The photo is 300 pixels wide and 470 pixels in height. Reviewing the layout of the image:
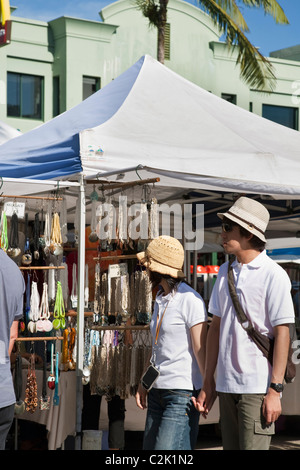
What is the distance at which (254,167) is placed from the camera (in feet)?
19.6

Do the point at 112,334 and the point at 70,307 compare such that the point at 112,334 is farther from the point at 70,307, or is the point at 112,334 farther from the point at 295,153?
the point at 295,153

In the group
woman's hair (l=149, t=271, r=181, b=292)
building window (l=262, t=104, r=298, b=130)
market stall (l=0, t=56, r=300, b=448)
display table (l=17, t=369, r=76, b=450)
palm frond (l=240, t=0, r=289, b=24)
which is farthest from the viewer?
building window (l=262, t=104, r=298, b=130)

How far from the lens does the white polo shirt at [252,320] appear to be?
11.7 ft

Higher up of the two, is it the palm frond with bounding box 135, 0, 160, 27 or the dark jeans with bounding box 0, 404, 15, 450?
the palm frond with bounding box 135, 0, 160, 27

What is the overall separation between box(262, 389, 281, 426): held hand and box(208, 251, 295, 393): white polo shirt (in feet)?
0.19

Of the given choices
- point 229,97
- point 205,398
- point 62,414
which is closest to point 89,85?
point 229,97

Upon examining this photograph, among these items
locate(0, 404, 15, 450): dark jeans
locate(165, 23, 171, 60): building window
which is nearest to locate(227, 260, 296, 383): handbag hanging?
locate(0, 404, 15, 450): dark jeans

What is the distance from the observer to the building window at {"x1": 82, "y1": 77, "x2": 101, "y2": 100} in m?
26.1

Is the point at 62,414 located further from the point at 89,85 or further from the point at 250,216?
the point at 89,85

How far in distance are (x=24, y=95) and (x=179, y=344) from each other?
73.5 feet

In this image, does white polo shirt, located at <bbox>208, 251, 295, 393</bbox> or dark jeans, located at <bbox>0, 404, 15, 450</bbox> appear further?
dark jeans, located at <bbox>0, 404, 15, 450</bbox>

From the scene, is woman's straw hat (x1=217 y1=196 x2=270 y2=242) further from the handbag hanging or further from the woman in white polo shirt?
the woman in white polo shirt

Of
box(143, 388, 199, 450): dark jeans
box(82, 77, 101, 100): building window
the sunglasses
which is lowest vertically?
box(143, 388, 199, 450): dark jeans

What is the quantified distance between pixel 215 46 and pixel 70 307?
2344 cm
